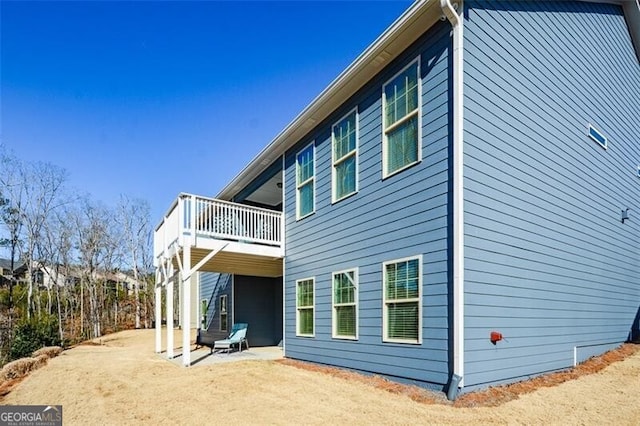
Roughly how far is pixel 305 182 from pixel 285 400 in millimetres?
5302

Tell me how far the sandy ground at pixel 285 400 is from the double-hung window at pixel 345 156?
3.49m

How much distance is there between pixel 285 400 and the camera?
5.68 m

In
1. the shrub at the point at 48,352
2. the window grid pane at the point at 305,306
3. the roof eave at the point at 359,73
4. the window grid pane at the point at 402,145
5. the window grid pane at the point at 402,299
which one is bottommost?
the shrub at the point at 48,352

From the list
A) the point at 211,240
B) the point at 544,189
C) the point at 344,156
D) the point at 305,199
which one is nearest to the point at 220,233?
the point at 211,240

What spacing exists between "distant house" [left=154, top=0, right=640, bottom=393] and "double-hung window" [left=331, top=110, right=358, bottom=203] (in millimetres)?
40

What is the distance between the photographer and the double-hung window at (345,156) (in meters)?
8.14

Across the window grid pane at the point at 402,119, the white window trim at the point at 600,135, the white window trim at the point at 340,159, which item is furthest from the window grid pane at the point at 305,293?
the white window trim at the point at 600,135

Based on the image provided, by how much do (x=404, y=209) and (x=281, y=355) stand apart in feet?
19.3

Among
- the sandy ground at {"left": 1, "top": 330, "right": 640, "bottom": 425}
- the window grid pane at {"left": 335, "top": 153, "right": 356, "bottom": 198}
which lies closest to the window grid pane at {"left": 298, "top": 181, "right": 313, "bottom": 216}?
the window grid pane at {"left": 335, "top": 153, "right": 356, "bottom": 198}

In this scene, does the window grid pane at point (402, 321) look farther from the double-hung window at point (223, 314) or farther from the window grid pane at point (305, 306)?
the double-hung window at point (223, 314)

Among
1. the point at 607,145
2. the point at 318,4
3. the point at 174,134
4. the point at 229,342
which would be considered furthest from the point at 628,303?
the point at 174,134

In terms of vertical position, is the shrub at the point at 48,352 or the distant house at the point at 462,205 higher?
the distant house at the point at 462,205

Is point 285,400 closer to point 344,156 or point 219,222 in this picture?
point 344,156

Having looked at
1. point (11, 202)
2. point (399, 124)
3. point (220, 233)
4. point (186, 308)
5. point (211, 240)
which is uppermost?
point (399, 124)
